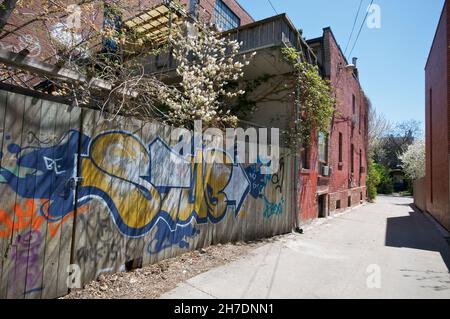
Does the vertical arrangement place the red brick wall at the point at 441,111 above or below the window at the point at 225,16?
below

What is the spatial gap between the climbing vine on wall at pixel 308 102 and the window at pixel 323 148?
2.49 meters

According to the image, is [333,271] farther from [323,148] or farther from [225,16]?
[225,16]

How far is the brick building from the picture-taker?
1105 centimetres

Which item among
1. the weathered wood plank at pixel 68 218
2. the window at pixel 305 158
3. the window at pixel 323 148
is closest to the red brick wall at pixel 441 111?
the window at pixel 323 148

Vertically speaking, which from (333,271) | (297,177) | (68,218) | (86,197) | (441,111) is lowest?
(333,271)

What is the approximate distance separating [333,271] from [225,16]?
16603mm

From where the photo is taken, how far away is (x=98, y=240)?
420 centimetres

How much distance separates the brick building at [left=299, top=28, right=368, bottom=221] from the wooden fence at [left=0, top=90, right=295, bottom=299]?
5.59m

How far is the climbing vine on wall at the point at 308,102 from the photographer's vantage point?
31.4ft

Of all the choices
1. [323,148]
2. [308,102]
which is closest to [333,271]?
[308,102]

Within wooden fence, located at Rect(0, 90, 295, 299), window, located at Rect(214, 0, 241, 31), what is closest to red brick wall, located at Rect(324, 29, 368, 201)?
window, located at Rect(214, 0, 241, 31)

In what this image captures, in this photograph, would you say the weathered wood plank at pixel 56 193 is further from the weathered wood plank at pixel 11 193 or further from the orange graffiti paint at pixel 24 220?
the weathered wood plank at pixel 11 193

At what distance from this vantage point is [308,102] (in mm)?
9891
